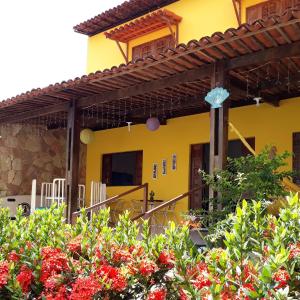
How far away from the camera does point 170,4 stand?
11.8 meters

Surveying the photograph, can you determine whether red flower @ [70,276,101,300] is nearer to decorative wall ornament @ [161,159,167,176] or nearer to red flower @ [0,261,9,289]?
red flower @ [0,261,9,289]

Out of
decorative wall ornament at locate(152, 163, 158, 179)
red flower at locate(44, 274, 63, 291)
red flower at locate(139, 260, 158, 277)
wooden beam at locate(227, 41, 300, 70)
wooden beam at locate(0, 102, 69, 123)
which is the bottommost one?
red flower at locate(44, 274, 63, 291)

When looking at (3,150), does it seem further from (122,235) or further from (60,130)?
(122,235)

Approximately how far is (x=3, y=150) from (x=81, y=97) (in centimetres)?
421

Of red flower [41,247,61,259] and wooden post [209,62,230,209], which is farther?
wooden post [209,62,230,209]

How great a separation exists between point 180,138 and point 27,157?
13.9ft

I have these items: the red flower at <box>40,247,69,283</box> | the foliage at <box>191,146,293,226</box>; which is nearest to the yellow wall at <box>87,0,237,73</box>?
the foliage at <box>191,146,293,226</box>

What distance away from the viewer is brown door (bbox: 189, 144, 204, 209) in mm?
11266

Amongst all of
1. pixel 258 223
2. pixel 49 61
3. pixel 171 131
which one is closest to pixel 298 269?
pixel 258 223

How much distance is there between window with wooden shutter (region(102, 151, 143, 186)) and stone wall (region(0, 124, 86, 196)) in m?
1.26

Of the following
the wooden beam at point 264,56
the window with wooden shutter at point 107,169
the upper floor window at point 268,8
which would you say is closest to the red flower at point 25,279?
the wooden beam at point 264,56

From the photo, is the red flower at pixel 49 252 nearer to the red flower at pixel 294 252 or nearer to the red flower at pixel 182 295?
the red flower at pixel 182 295

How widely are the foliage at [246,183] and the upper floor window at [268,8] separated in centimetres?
442

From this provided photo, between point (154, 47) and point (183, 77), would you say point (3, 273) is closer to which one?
point (183, 77)
